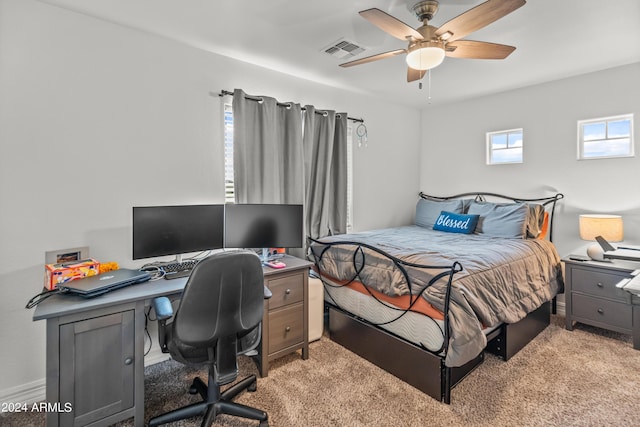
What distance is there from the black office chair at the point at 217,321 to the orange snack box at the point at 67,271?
59 cm

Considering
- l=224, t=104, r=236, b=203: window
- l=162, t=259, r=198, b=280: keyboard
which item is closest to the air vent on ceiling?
l=224, t=104, r=236, b=203: window

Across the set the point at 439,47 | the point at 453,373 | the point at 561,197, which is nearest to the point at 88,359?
the point at 453,373

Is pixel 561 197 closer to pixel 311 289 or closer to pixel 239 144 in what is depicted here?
pixel 311 289

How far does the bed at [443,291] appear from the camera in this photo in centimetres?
198

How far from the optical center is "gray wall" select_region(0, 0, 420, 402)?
1.99 m

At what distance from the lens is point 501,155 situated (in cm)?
407

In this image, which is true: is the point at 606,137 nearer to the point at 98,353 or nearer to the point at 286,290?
the point at 286,290

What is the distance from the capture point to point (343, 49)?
8.76ft

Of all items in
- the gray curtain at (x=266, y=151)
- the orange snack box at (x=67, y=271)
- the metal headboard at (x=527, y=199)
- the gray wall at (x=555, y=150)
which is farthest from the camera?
the metal headboard at (x=527, y=199)

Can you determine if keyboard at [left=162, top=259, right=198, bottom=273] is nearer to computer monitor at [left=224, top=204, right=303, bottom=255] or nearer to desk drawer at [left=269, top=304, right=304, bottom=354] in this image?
computer monitor at [left=224, top=204, right=303, bottom=255]

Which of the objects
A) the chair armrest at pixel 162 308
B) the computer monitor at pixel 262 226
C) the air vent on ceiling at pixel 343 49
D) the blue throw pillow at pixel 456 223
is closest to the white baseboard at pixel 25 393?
the chair armrest at pixel 162 308

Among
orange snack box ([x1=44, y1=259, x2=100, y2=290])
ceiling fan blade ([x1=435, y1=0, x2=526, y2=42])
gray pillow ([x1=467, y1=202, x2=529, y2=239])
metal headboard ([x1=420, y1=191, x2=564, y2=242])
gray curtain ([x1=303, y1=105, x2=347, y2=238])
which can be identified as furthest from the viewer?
metal headboard ([x1=420, y1=191, x2=564, y2=242])

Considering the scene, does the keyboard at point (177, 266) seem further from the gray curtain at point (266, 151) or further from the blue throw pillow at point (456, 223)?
the blue throw pillow at point (456, 223)

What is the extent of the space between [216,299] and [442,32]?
1.99 m
